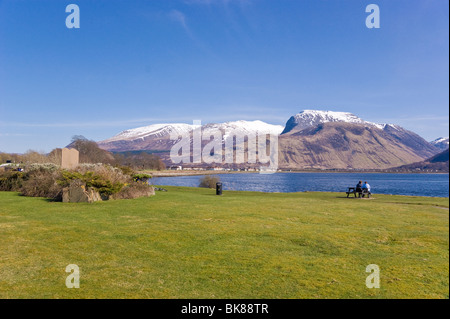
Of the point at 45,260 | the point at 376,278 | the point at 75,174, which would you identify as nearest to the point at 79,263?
the point at 45,260

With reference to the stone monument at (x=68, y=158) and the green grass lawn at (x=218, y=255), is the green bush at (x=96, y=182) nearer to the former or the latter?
the green grass lawn at (x=218, y=255)

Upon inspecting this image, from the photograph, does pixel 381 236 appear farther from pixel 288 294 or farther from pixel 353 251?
pixel 288 294

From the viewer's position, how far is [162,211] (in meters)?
15.9

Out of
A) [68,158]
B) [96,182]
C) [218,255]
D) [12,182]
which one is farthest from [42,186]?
[218,255]

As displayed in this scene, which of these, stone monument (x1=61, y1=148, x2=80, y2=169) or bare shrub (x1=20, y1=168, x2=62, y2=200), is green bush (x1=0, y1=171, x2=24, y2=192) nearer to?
stone monument (x1=61, y1=148, x2=80, y2=169)

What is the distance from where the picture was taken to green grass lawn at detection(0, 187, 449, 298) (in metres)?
6.32

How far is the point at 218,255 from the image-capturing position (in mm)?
8539

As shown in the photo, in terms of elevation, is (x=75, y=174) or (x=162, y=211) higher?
(x=75, y=174)

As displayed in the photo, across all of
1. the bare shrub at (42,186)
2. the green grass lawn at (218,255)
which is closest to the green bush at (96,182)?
the bare shrub at (42,186)

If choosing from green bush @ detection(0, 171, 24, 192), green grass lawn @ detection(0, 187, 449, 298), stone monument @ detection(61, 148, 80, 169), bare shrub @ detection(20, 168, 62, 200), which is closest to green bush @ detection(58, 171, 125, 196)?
bare shrub @ detection(20, 168, 62, 200)

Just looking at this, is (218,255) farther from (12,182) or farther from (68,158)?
(12,182)

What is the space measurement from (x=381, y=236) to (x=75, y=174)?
18.5m
